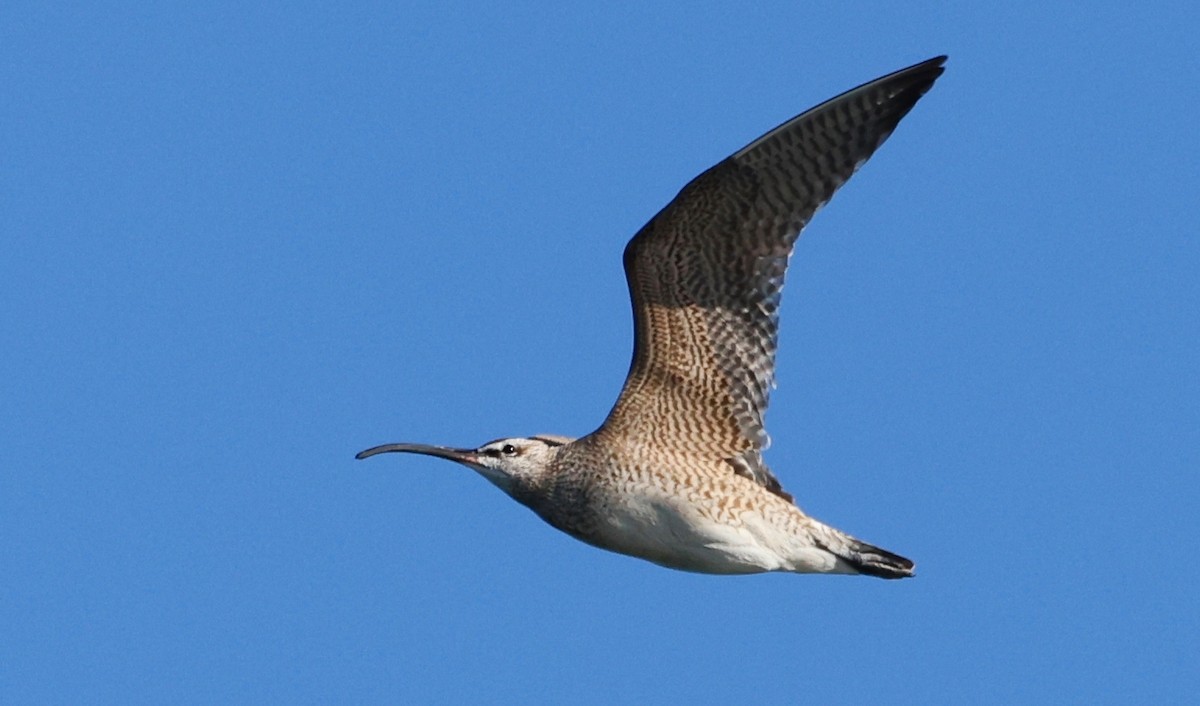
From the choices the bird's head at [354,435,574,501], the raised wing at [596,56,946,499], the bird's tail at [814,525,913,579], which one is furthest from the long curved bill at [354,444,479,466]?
the bird's tail at [814,525,913,579]

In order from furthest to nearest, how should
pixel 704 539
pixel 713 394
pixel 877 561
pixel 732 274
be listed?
pixel 713 394 → pixel 732 274 → pixel 877 561 → pixel 704 539

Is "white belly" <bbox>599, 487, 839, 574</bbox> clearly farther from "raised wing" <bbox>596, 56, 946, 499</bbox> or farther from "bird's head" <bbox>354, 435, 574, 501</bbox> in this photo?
"bird's head" <bbox>354, 435, 574, 501</bbox>

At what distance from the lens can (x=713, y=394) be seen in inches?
714

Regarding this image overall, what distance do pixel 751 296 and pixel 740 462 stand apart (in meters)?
1.25

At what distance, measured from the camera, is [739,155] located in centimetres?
1762

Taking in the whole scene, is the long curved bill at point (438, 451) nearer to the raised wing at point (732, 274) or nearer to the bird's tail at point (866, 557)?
the raised wing at point (732, 274)

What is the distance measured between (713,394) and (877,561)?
1792 mm

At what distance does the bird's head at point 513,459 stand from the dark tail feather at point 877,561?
7.70 feet

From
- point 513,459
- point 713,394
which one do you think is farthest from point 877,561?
point 513,459

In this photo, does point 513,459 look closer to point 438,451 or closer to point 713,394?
point 438,451


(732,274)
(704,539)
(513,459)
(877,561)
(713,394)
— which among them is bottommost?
(877,561)

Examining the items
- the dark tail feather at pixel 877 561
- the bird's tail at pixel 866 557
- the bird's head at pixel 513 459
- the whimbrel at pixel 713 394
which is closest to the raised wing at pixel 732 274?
the whimbrel at pixel 713 394

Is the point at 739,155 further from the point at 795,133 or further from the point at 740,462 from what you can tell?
the point at 740,462

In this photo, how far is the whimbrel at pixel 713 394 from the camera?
17.5m
